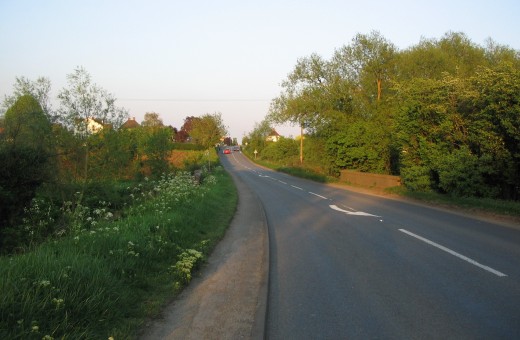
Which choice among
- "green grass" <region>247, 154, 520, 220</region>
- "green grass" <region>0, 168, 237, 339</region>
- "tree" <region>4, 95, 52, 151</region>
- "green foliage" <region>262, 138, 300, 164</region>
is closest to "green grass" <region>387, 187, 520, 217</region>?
"green grass" <region>247, 154, 520, 220</region>

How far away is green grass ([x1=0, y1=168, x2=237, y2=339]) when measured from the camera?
4.18 meters

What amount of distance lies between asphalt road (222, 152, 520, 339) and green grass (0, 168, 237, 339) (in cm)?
155

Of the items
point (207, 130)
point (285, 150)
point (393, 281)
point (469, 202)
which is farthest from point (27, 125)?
point (285, 150)

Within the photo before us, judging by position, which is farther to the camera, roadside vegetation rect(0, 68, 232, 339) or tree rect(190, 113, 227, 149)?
tree rect(190, 113, 227, 149)

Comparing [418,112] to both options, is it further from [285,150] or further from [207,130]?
[285,150]

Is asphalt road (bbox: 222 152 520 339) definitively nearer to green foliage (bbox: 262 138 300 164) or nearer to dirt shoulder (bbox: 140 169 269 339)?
dirt shoulder (bbox: 140 169 269 339)

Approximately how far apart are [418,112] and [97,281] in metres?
21.4

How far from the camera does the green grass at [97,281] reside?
4176 mm

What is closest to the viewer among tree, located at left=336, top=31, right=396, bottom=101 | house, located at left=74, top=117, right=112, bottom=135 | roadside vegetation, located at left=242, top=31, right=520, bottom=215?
house, located at left=74, top=117, right=112, bottom=135

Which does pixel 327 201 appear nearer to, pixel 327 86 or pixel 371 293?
pixel 371 293

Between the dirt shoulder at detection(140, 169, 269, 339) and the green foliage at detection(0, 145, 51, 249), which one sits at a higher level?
the green foliage at detection(0, 145, 51, 249)

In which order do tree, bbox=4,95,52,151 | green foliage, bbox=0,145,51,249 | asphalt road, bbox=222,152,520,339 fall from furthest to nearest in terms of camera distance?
tree, bbox=4,95,52,151
green foliage, bbox=0,145,51,249
asphalt road, bbox=222,152,520,339

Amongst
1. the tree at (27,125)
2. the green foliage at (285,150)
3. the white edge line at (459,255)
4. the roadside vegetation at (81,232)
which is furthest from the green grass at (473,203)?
the green foliage at (285,150)

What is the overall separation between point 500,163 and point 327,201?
7.22m
